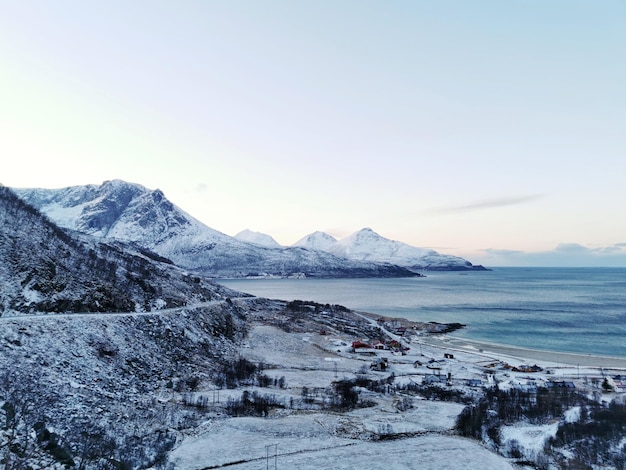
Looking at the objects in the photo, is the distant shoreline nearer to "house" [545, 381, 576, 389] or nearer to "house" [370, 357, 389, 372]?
"house" [545, 381, 576, 389]

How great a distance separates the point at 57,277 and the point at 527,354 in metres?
65.9

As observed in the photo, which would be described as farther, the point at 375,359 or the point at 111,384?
the point at 375,359

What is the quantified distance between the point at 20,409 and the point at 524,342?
75335 millimetres

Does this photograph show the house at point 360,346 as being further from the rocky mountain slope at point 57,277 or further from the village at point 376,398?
the rocky mountain slope at point 57,277

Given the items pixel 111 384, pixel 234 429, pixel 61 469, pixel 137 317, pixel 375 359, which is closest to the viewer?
pixel 61 469

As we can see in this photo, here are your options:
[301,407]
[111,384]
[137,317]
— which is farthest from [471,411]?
[137,317]

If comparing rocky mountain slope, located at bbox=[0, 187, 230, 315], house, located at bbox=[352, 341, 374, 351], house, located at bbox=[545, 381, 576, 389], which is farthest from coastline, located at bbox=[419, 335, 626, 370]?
rocky mountain slope, located at bbox=[0, 187, 230, 315]

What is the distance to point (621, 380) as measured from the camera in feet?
155

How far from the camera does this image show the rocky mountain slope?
40.1 m

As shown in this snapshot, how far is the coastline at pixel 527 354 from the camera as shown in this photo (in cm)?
5825

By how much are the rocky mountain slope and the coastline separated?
45556 millimetres

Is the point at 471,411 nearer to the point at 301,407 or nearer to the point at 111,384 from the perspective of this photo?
the point at 301,407

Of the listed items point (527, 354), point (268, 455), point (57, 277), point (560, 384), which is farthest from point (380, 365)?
point (57, 277)

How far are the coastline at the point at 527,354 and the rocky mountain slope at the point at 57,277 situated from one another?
45556 millimetres
